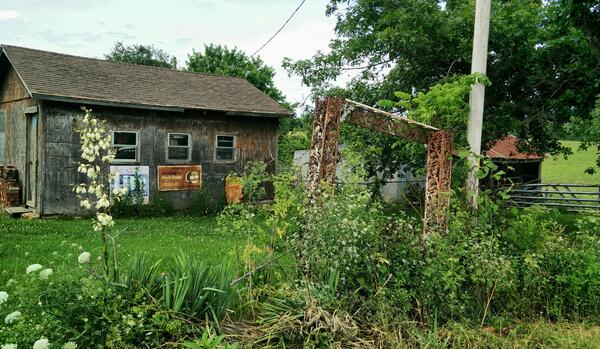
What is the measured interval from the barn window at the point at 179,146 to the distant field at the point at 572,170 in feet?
77.4

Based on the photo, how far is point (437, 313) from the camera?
15.1 ft

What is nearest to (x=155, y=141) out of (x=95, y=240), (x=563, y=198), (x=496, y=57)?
(x=95, y=240)

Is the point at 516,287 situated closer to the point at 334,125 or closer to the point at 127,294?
the point at 334,125

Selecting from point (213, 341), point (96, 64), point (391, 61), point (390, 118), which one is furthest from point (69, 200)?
point (213, 341)

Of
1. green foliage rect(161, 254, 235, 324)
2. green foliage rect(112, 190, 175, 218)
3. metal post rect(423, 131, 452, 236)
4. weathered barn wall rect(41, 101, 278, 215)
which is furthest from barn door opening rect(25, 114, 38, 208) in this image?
metal post rect(423, 131, 452, 236)

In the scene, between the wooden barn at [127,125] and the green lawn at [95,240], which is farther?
the wooden barn at [127,125]

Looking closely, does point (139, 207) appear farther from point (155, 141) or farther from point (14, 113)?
point (14, 113)

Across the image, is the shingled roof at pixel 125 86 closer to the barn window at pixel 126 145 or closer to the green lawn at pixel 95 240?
the barn window at pixel 126 145

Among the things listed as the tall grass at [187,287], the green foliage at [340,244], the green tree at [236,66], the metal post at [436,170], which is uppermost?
the green tree at [236,66]

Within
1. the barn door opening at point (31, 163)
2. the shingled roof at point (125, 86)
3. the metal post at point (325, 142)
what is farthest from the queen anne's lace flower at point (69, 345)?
the barn door opening at point (31, 163)

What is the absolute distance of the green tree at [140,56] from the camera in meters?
47.1

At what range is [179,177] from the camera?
15758 millimetres

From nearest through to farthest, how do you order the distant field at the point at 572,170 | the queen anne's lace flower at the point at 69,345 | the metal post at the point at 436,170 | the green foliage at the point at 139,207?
the queen anne's lace flower at the point at 69,345 → the metal post at the point at 436,170 → the green foliage at the point at 139,207 → the distant field at the point at 572,170

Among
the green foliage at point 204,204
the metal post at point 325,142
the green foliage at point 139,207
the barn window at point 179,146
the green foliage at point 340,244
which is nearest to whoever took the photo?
the green foliage at point 340,244
